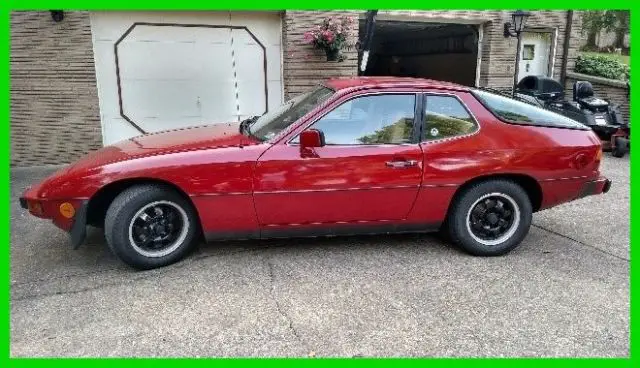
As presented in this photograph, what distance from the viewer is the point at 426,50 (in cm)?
→ 1541

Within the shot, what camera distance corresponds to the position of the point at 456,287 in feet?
11.1

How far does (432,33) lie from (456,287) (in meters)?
11.9

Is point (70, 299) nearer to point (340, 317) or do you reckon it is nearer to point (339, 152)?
point (340, 317)

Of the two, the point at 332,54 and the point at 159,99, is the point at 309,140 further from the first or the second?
the point at 159,99

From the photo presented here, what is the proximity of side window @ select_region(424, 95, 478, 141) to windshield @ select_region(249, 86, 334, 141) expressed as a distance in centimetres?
85

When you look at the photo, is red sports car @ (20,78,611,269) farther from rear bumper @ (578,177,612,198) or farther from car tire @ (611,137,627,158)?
car tire @ (611,137,627,158)

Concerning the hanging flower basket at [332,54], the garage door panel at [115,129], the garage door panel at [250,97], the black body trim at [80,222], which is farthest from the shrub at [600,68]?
the black body trim at [80,222]

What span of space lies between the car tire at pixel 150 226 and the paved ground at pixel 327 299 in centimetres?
14

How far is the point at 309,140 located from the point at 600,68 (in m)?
9.89

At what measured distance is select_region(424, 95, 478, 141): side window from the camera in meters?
3.78

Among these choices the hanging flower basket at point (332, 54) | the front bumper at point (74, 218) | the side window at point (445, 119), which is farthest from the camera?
the hanging flower basket at point (332, 54)

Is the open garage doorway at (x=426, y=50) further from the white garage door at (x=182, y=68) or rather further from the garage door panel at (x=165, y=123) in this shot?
the garage door panel at (x=165, y=123)

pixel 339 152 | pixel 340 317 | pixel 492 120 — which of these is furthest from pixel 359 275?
pixel 492 120

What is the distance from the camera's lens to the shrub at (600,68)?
34.3 feet
